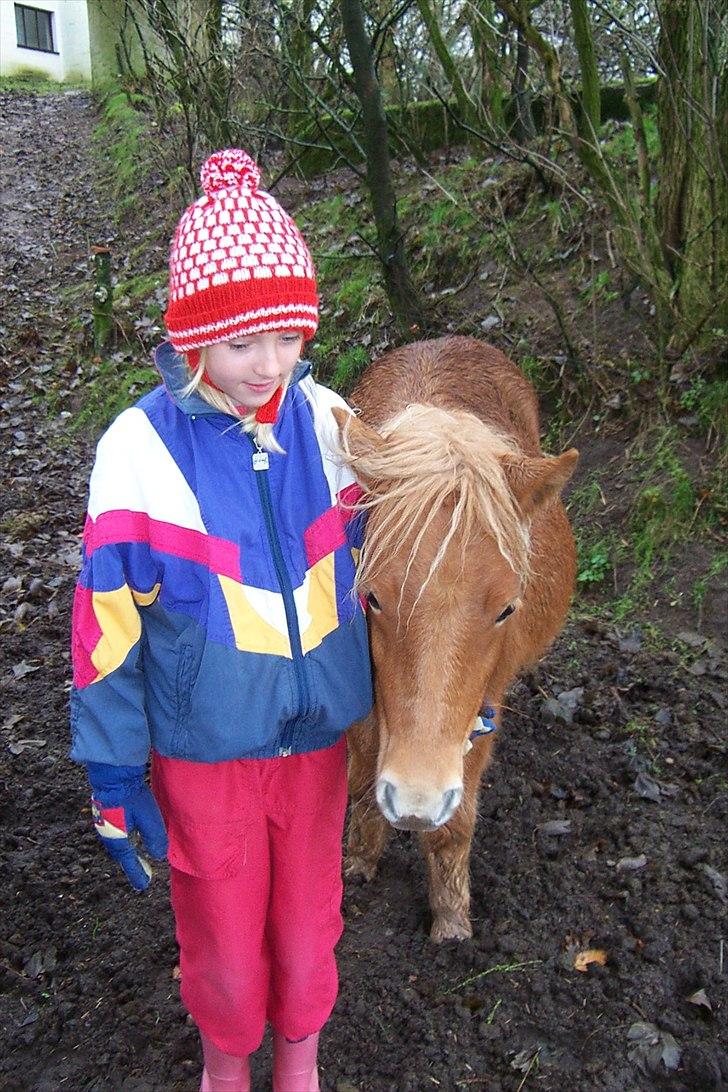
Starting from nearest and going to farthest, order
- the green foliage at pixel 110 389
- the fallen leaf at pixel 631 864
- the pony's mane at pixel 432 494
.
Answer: the pony's mane at pixel 432 494 → the fallen leaf at pixel 631 864 → the green foliage at pixel 110 389

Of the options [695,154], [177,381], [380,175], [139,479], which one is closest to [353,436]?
[177,381]

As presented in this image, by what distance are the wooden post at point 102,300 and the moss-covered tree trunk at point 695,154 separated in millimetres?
5546

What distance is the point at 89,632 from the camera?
1919 millimetres

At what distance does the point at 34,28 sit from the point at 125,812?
117 feet

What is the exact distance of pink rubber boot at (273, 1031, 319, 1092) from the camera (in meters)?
2.42

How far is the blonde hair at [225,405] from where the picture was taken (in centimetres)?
200

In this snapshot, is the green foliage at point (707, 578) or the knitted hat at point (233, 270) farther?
the green foliage at point (707, 578)

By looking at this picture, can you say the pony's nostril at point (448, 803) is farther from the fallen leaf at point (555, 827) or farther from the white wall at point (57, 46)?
the white wall at point (57, 46)

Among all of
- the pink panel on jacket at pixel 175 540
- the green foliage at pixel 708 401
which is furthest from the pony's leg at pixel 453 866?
the green foliage at pixel 708 401

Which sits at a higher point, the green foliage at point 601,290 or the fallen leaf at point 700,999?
the green foliage at point 601,290

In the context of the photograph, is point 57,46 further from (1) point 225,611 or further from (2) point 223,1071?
(2) point 223,1071

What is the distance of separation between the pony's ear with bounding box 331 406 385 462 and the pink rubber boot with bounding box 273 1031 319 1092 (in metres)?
1.63

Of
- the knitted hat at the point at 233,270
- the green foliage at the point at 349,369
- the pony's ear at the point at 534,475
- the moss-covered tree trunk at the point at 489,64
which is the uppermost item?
the moss-covered tree trunk at the point at 489,64

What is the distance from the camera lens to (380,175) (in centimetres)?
618
